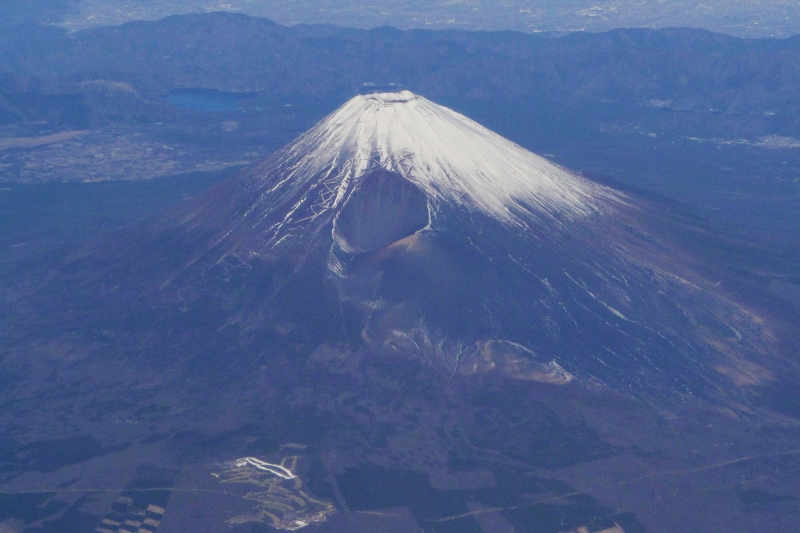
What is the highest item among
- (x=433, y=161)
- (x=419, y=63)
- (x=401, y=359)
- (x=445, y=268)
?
(x=419, y=63)

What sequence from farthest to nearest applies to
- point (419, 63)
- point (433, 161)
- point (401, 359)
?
1. point (419, 63)
2. point (433, 161)
3. point (401, 359)

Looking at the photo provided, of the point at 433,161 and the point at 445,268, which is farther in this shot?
the point at 433,161

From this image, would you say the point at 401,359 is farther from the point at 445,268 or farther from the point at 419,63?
the point at 419,63

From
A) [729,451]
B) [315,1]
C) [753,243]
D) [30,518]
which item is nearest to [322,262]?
[30,518]

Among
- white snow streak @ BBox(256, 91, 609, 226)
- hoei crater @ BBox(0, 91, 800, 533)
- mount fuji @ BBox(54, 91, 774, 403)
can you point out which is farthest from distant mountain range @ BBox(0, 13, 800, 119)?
hoei crater @ BBox(0, 91, 800, 533)

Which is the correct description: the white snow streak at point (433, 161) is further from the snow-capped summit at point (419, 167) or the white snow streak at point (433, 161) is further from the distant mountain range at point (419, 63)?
the distant mountain range at point (419, 63)

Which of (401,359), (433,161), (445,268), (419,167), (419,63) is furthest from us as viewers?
(419,63)

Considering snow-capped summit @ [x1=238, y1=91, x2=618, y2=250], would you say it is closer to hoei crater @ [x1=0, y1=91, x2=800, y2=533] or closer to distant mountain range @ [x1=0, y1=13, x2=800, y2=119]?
hoei crater @ [x1=0, y1=91, x2=800, y2=533]

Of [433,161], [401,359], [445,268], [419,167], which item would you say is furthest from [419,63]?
[401,359]
